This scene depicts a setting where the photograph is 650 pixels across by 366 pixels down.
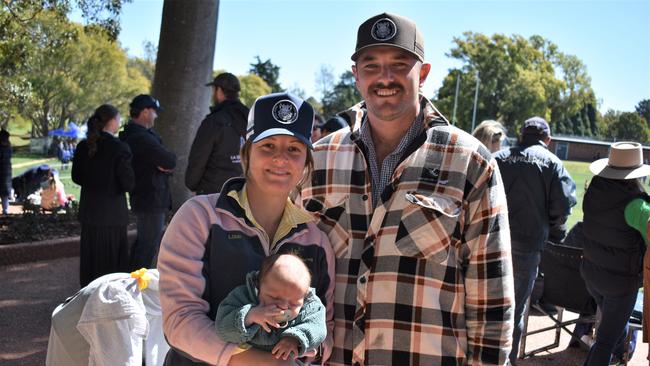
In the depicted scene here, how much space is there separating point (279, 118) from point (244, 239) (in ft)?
1.63

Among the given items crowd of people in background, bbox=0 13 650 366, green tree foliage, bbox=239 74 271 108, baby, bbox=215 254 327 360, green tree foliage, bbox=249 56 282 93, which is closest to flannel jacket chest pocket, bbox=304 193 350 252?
crowd of people in background, bbox=0 13 650 366

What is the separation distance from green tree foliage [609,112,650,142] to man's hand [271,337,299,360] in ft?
22.0

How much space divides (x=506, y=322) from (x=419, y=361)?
371 mm

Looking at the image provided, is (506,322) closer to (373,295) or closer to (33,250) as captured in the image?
(373,295)

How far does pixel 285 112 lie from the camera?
2.33m

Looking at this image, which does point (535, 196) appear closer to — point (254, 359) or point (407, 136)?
point (407, 136)

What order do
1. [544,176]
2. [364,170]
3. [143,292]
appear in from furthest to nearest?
[544,176] < [143,292] < [364,170]

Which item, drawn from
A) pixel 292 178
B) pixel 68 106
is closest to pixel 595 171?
pixel 292 178

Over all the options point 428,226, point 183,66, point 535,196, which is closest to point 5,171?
point 183,66

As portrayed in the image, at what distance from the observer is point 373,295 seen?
91.9 inches

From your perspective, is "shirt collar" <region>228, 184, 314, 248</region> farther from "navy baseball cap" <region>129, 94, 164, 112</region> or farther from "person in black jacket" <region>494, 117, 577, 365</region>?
"navy baseball cap" <region>129, 94, 164, 112</region>

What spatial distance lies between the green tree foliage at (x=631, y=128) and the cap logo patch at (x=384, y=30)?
612 cm

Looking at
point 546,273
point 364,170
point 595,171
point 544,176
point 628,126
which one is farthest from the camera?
point 628,126

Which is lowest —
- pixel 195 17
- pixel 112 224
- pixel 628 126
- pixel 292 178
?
pixel 112 224
